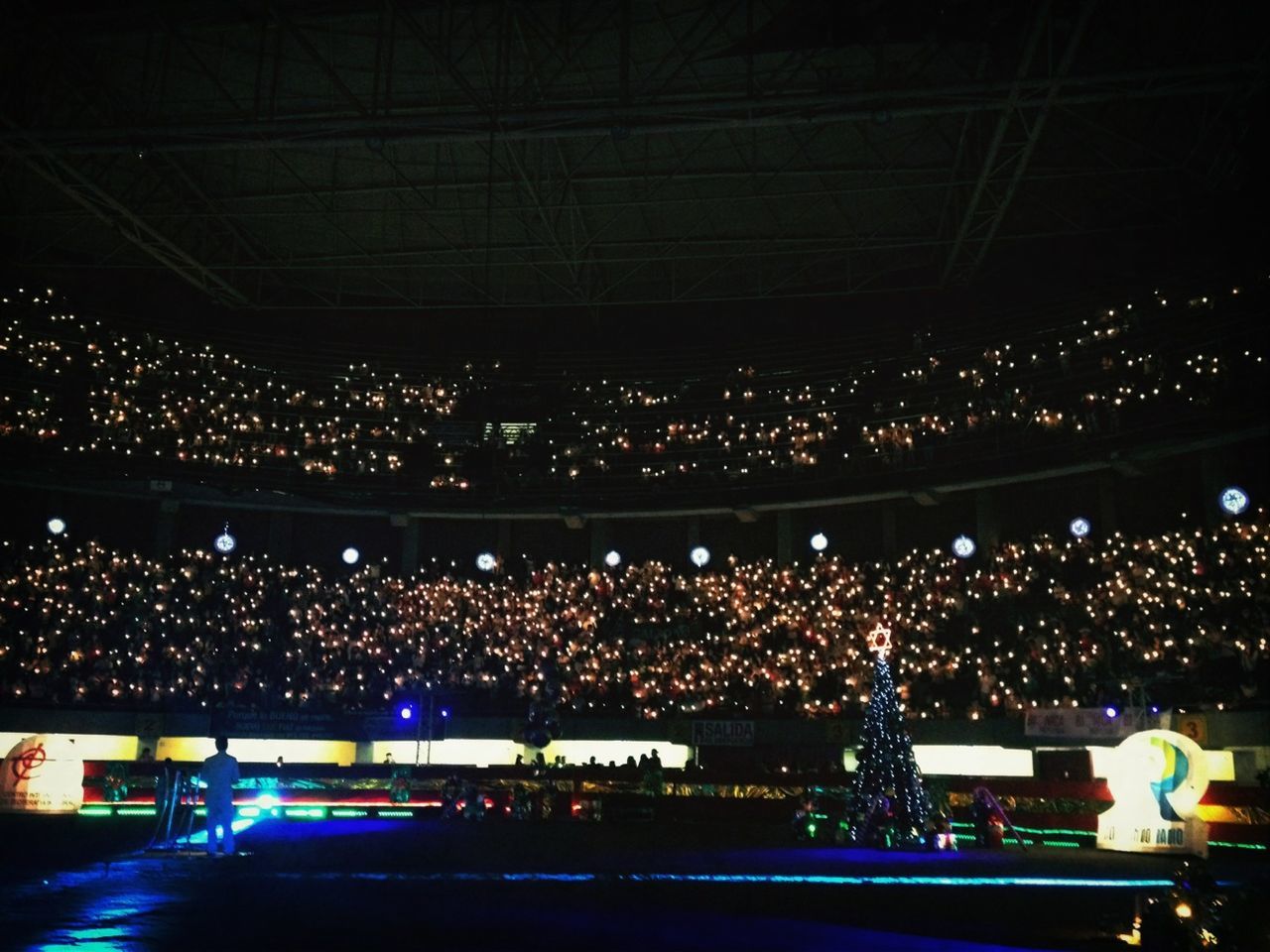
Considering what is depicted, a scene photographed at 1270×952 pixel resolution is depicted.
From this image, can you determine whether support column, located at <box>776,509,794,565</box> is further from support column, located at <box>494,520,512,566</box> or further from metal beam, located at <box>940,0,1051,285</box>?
metal beam, located at <box>940,0,1051,285</box>

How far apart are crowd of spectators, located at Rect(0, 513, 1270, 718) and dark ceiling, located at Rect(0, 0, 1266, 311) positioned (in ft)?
25.0

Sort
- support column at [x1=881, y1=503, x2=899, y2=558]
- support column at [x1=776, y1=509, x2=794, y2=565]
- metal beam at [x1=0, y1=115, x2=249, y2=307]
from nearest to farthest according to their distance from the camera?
metal beam at [x1=0, y1=115, x2=249, y2=307]
support column at [x1=881, y1=503, x2=899, y2=558]
support column at [x1=776, y1=509, x2=794, y2=565]

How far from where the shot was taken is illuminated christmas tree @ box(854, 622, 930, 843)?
52.9 ft

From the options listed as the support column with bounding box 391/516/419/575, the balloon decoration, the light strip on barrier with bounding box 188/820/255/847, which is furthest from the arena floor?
the support column with bounding box 391/516/419/575

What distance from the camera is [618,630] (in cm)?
2884

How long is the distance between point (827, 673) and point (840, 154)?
12129 mm

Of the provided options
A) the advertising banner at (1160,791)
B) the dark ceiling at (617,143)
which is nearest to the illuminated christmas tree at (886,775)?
the advertising banner at (1160,791)

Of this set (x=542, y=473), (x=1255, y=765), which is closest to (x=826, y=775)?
(x=1255, y=765)

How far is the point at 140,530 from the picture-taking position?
102ft

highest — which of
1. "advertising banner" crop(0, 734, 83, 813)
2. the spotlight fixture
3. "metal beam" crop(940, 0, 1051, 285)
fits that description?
"metal beam" crop(940, 0, 1051, 285)

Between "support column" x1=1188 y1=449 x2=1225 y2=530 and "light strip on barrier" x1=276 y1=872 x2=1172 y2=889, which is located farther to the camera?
"support column" x1=1188 y1=449 x2=1225 y2=530

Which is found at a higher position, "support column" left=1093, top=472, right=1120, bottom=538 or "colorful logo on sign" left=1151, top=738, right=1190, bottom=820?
"support column" left=1093, top=472, right=1120, bottom=538

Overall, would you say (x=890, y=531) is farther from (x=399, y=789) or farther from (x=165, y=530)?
(x=165, y=530)

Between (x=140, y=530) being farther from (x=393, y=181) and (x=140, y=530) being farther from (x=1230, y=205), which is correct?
(x=1230, y=205)
